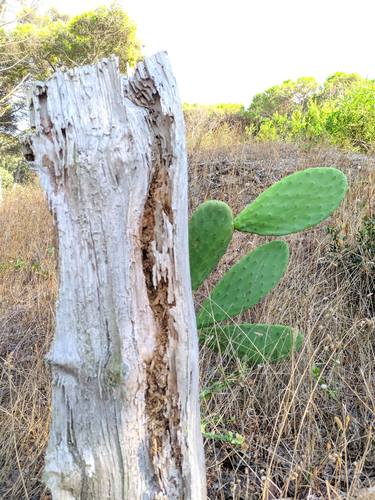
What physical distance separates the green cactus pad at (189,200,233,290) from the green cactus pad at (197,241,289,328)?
0.20 m

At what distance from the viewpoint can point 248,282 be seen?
1.71 metres

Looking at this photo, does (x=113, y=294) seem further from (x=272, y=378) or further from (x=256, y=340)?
(x=272, y=378)

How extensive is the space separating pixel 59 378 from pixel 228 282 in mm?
944

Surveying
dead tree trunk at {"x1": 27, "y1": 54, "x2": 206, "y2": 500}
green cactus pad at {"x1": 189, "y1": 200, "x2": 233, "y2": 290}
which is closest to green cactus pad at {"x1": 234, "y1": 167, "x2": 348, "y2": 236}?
green cactus pad at {"x1": 189, "y1": 200, "x2": 233, "y2": 290}

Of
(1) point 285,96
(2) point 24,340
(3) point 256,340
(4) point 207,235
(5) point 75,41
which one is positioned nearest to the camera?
(4) point 207,235

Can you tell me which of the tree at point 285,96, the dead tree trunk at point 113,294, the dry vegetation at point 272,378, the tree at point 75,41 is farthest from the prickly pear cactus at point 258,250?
the tree at point 75,41

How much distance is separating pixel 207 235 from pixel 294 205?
0.37 metres

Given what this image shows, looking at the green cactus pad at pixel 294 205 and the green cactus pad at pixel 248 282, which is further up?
the green cactus pad at pixel 294 205

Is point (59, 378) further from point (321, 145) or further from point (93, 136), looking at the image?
point (321, 145)

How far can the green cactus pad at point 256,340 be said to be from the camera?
5.39 feet

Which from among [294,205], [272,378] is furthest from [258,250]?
[272,378]

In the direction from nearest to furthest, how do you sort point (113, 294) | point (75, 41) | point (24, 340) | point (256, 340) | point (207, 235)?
point (113, 294)
point (207, 235)
point (256, 340)
point (24, 340)
point (75, 41)

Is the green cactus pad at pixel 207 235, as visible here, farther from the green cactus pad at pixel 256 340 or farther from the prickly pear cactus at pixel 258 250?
the green cactus pad at pixel 256 340

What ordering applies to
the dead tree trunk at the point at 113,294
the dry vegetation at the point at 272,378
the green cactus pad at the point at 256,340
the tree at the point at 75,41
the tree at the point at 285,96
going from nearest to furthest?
the dead tree trunk at the point at 113,294, the dry vegetation at the point at 272,378, the green cactus pad at the point at 256,340, the tree at the point at 285,96, the tree at the point at 75,41
